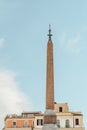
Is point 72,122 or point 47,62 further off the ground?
point 47,62

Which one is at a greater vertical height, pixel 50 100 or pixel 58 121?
pixel 50 100

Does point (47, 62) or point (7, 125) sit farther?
point (7, 125)

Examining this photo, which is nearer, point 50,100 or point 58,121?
point 50,100

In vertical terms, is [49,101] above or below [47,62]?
below

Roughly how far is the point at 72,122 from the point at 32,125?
24.8 ft

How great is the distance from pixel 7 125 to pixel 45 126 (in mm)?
23483

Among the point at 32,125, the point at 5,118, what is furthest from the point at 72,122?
the point at 5,118

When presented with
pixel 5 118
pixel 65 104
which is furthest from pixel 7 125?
pixel 65 104

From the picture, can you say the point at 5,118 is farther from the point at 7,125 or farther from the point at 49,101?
the point at 49,101

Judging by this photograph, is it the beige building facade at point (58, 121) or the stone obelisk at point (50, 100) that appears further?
the beige building facade at point (58, 121)

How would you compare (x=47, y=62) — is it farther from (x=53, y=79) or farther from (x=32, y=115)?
(x=32, y=115)

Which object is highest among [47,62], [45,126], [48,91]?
[47,62]

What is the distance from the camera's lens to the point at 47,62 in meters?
59.6

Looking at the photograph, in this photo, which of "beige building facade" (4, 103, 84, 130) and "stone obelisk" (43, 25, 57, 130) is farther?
"beige building facade" (4, 103, 84, 130)
